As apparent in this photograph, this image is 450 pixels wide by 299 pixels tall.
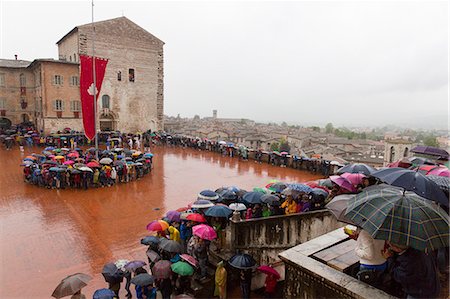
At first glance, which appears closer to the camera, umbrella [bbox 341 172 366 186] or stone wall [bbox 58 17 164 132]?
umbrella [bbox 341 172 366 186]

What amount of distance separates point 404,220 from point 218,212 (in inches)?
231

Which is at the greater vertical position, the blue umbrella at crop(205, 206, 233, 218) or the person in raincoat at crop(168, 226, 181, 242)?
the blue umbrella at crop(205, 206, 233, 218)

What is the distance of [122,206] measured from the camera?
14.9 meters

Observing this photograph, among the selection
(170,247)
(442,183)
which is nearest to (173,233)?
(170,247)

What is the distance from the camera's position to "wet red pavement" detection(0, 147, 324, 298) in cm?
911

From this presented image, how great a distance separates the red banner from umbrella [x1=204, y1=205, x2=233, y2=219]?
14.5 meters

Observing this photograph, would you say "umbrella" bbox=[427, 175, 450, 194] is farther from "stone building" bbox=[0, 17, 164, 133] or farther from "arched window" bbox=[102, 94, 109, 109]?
"arched window" bbox=[102, 94, 109, 109]

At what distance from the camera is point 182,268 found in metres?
7.40

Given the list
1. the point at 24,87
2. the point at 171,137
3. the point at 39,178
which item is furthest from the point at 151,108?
the point at 39,178

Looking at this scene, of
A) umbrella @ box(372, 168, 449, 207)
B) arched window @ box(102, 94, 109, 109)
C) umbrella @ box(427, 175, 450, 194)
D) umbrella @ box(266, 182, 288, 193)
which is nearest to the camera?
umbrella @ box(372, 168, 449, 207)

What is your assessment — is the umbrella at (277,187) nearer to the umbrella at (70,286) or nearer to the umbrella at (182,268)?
the umbrella at (182,268)

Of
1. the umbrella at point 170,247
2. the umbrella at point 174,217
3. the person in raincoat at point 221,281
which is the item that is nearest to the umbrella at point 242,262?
the person in raincoat at point 221,281

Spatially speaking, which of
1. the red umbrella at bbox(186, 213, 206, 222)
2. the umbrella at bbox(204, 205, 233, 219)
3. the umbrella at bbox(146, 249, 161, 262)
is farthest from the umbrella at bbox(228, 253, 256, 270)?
the umbrella at bbox(146, 249, 161, 262)

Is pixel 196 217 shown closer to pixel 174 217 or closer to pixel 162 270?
pixel 174 217
